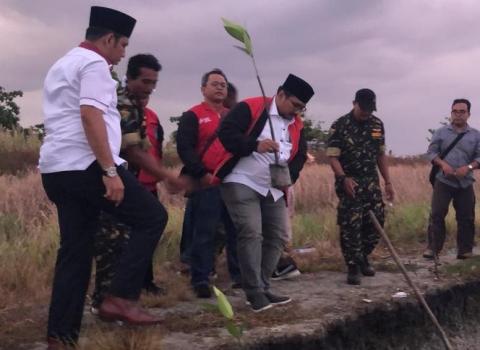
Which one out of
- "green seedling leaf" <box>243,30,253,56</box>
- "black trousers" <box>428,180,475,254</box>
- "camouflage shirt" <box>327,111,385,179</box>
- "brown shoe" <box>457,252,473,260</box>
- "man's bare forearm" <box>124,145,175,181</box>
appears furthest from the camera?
"black trousers" <box>428,180,475,254</box>

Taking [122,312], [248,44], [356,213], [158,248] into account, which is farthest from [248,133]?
[158,248]

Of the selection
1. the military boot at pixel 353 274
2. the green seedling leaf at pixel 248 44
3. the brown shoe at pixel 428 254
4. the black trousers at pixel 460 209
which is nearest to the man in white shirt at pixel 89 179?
the green seedling leaf at pixel 248 44

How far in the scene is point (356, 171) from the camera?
6938 millimetres

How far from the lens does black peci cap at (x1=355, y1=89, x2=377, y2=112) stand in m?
6.81

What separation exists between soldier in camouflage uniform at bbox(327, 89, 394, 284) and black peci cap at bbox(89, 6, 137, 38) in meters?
2.96

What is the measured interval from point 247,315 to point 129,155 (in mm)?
1378

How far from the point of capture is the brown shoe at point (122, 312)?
450cm

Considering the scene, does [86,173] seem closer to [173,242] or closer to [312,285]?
[312,285]

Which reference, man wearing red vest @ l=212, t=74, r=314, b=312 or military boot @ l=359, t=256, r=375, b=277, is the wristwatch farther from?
military boot @ l=359, t=256, r=375, b=277

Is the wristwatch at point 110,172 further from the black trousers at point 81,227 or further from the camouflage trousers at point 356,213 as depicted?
the camouflage trousers at point 356,213

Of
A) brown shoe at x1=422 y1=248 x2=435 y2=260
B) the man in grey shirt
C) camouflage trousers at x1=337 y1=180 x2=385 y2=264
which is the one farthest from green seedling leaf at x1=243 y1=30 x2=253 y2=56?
brown shoe at x1=422 y1=248 x2=435 y2=260

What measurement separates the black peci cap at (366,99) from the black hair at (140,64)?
1909mm

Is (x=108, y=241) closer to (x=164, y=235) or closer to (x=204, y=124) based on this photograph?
(x=204, y=124)

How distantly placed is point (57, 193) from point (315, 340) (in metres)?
2.00
